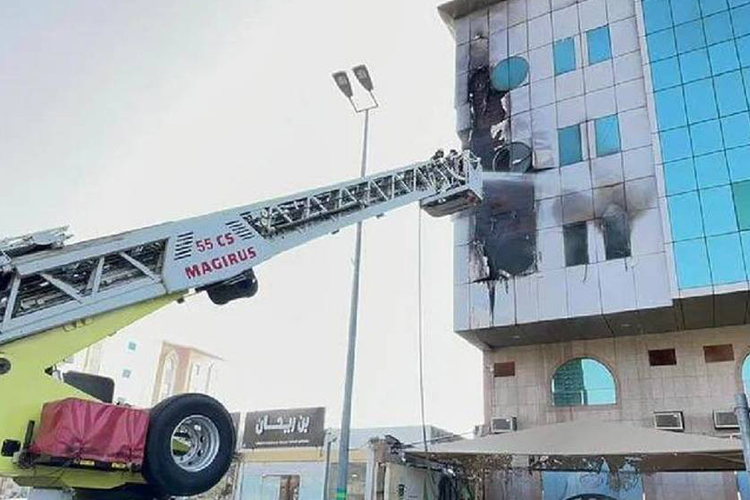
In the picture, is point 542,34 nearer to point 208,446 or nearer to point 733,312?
point 733,312

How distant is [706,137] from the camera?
1856 centimetres

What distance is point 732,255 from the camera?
17016 millimetres

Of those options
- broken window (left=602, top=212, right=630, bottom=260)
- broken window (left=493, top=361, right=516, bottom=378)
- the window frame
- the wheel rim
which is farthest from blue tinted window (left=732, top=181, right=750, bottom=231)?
the wheel rim

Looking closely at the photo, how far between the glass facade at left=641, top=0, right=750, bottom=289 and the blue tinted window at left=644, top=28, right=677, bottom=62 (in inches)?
1.2

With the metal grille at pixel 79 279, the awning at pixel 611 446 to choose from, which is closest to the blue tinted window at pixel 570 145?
the awning at pixel 611 446

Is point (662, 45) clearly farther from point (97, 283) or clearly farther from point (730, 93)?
point (97, 283)

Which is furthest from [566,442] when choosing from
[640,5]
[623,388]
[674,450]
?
[640,5]

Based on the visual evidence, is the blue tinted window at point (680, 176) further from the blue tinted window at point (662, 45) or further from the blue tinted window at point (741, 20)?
the blue tinted window at point (741, 20)

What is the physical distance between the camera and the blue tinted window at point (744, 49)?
18758 mm

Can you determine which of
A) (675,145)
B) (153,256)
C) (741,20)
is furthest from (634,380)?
(153,256)

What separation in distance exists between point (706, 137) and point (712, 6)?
475 cm

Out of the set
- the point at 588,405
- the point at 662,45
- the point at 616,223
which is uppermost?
the point at 662,45

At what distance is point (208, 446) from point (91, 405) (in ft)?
4.40

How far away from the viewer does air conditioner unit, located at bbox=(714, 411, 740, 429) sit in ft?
57.2
